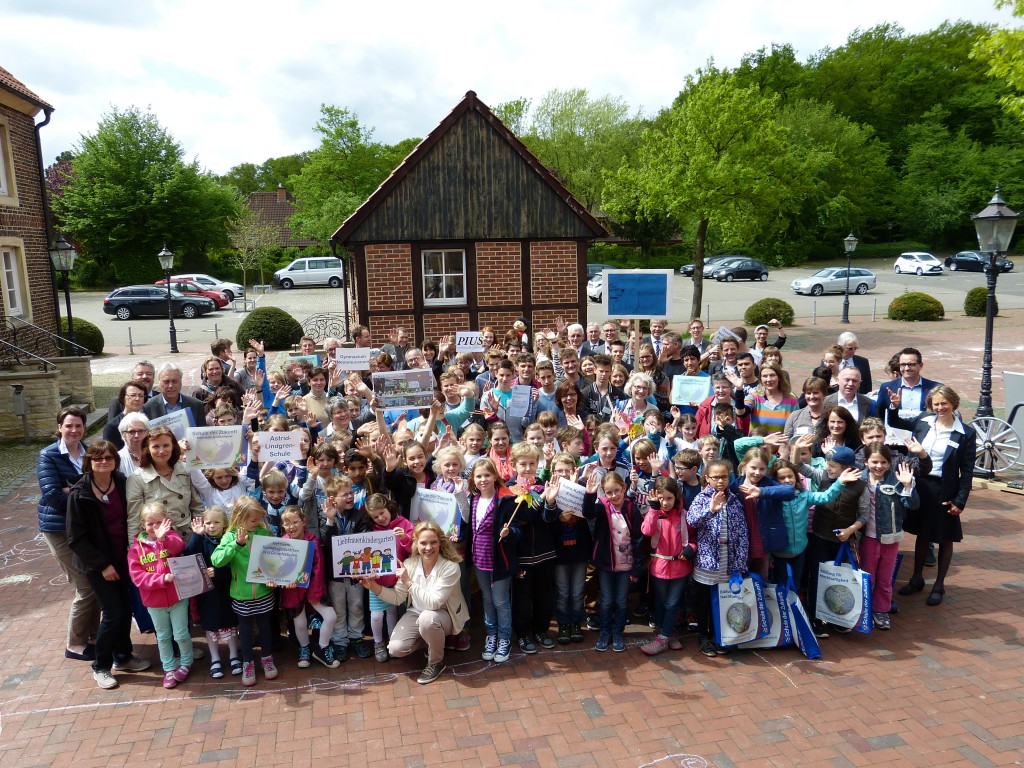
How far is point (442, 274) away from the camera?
52.2 feet

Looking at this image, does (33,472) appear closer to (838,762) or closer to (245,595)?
(245,595)

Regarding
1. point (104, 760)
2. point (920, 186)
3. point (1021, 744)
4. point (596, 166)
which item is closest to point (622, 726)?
point (1021, 744)

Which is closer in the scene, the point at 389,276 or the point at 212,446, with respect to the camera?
the point at 212,446

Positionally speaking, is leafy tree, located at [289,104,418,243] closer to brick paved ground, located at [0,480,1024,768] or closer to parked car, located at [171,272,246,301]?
parked car, located at [171,272,246,301]

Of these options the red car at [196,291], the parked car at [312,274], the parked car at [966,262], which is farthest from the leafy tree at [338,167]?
the parked car at [966,262]

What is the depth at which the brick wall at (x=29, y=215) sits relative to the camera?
17.2 metres

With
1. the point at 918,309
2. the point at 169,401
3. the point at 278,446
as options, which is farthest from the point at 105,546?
the point at 918,309

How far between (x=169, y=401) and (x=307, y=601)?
2740mm

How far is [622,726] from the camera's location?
5070 millimetres

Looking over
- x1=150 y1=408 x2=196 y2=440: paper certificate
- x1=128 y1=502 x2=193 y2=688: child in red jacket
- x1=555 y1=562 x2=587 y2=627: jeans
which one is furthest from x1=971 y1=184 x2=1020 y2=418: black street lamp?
x1=128 y1=502 x2=193 y2=688: child in red jacket

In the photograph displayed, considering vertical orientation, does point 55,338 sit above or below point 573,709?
above

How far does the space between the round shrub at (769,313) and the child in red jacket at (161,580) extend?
24.3 meters

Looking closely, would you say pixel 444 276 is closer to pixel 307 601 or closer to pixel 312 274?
pixel 307 601

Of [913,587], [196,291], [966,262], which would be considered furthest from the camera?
[966,262]
